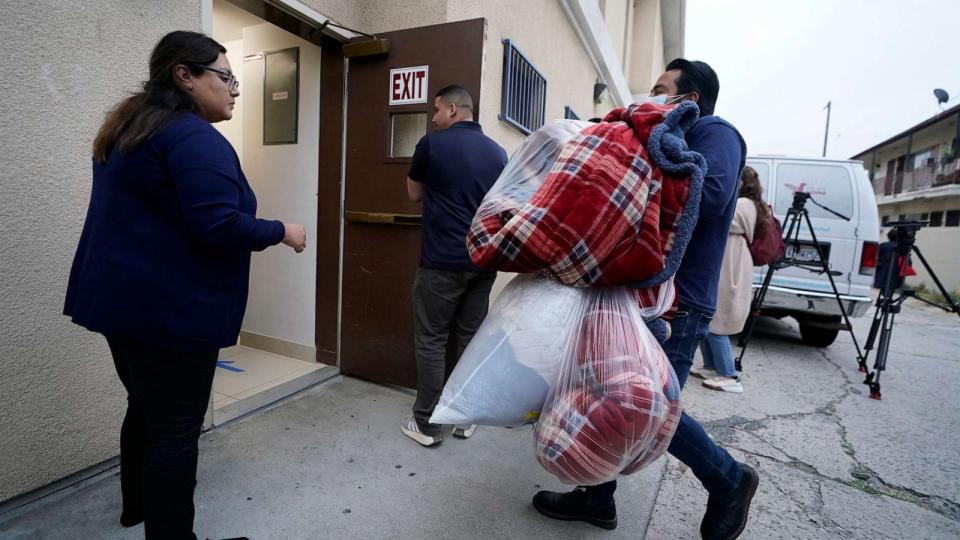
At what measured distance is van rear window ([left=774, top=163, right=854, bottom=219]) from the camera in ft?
16.1

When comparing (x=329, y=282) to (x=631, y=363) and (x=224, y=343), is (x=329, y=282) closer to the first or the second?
(x=224, y=343)

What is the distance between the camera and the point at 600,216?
1238mm

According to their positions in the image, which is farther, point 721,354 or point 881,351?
point 721,354

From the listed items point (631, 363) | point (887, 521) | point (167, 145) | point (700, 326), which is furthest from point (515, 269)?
point (887, 521)

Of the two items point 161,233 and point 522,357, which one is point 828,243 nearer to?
point 522,357

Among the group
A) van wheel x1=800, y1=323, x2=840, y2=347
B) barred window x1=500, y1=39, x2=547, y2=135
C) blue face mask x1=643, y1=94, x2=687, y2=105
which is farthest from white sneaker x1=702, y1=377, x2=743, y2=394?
blue face mask x1=643, y1=94, x2=687, y2=105

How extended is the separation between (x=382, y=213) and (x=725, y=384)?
9.68 ft

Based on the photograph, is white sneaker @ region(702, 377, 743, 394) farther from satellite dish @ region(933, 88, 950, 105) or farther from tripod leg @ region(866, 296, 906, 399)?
satellite dish @ region(933, 88, 950, 105)

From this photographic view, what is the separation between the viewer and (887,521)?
2135mm

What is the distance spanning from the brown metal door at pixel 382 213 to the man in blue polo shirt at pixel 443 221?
1.13 feet

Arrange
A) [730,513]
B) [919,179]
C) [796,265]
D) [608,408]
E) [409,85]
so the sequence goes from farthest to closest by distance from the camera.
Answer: [919,179] → [796,265] → [409,85] → [730,513] → [608,408]

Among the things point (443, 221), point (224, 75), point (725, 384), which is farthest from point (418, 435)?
point (725, 384)

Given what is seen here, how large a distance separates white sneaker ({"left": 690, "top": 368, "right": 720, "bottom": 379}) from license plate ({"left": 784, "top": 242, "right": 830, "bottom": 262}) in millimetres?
1649

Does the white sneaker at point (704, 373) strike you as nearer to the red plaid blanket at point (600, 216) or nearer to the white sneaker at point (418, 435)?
the white sneaker at point (418, 435)
